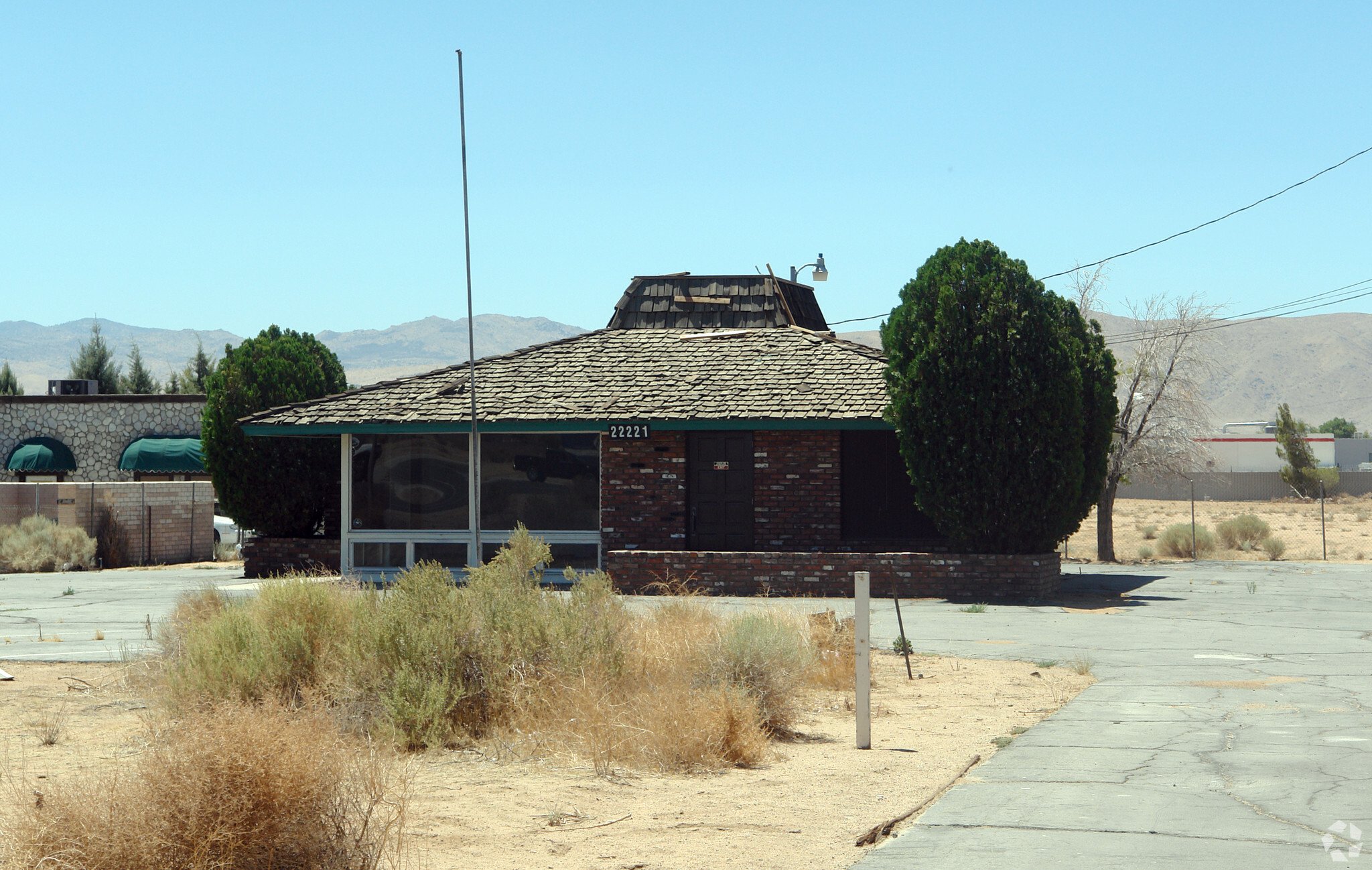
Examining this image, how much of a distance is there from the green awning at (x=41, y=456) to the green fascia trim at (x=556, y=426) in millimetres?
19850

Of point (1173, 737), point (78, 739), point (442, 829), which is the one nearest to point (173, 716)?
point (78, 739)

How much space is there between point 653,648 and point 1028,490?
10712 millimetres

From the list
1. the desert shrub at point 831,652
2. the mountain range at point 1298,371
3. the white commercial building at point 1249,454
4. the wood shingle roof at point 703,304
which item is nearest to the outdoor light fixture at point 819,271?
the wood shingle roof at point 703,304

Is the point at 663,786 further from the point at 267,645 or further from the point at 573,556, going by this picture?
the point at 573,556

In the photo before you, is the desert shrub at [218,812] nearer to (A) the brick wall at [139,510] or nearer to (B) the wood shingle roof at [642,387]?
(B) the wood shingle roof at [642,387]

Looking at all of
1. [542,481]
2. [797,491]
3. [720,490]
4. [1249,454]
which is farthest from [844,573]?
[1249,454]

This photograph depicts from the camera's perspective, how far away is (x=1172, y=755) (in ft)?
26.7

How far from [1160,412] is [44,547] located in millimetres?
25386

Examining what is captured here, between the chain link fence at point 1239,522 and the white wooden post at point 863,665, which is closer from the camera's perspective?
the white wooden post at point 863,665

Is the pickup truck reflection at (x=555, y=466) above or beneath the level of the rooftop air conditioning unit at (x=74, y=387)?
beneath

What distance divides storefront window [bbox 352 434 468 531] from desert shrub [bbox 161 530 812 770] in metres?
12.4

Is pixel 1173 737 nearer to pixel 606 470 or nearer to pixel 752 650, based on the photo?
pixel 752 650

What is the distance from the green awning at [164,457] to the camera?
39.0 meters

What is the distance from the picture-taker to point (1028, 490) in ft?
64.6
